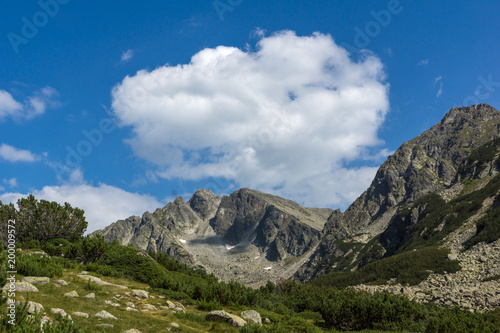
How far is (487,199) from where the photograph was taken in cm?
9394

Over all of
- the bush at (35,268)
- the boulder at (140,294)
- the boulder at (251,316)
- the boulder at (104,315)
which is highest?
the bush at (35,268)

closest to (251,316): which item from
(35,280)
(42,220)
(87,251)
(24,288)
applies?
(24,288)

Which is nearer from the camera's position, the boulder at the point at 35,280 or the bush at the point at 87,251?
the boulder at the point at 35,280

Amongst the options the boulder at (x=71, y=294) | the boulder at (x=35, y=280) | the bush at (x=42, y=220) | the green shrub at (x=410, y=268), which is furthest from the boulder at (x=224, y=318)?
the green shrub at (x=410, y=268)

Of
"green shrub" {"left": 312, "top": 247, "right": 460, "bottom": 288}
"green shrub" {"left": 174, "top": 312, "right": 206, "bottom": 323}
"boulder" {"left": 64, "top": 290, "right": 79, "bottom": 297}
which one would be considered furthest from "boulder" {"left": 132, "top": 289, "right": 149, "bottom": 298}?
"green shrub" {"left": 312, "top": 247, "right": 460, "bottom": 288}

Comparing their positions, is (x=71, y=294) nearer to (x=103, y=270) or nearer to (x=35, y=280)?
(x=35, y=280)

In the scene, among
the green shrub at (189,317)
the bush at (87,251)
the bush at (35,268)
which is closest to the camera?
the green shrub at (189,317)

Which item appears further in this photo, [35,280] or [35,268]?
[35,268]

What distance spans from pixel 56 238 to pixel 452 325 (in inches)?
1341

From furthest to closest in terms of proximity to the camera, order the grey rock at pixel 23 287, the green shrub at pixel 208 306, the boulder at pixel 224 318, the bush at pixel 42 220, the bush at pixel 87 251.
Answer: the bush at pixel 42 220 → the bush at pixel 87 251 → the green shrub at pixel 208 306 → the boulder at pixel 224 318 → the grey rock at pixel 23 287

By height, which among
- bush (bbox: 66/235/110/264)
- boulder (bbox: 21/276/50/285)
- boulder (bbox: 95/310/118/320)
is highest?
bush (bbox: 66/235/110/264)

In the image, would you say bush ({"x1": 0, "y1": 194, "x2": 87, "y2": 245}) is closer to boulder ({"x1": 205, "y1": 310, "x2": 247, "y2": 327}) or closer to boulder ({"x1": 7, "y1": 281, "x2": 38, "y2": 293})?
boulder ({"x1": 7, "y1": 281, "x2": 38, "y2": 293})

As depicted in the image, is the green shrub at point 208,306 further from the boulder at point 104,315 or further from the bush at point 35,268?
the bush at point 35,268

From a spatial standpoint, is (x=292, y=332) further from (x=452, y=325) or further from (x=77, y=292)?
(x=77, y=292)
